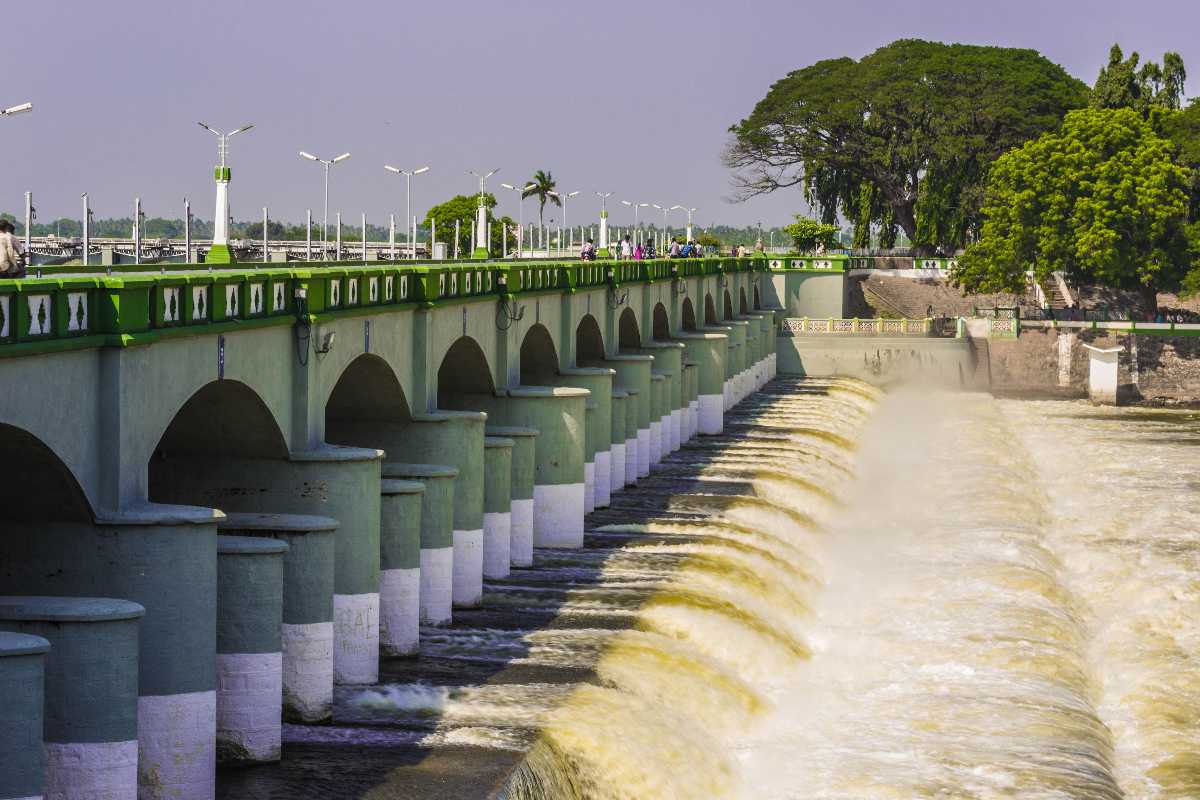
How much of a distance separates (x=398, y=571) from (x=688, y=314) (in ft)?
181

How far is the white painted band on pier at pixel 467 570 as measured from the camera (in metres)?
42.4

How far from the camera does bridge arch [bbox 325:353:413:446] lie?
42.0 m

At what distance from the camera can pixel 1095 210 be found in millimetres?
111000

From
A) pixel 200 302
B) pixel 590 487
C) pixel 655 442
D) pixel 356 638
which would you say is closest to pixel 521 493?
pixel 590 487

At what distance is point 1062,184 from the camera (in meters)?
113

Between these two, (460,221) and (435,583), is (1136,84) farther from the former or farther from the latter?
(435,583)

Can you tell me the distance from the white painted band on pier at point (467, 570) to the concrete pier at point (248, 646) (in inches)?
478

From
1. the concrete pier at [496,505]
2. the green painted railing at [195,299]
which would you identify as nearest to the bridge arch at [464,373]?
the green painted railing at [195,299]

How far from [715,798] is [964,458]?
4510 cm

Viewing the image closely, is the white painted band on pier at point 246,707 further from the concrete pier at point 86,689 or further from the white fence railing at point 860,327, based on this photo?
the white fence railing at point 860,327

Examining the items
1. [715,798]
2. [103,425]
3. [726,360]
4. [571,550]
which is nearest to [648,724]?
[715,798]

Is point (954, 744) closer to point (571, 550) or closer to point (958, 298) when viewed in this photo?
point (571, 550)

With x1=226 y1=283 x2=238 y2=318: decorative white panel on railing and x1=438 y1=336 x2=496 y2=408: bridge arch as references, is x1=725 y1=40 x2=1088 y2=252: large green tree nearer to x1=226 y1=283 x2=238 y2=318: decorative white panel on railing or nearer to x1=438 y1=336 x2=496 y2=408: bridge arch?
x1=438 y1=336 x2=496 y2=408: bridge arch

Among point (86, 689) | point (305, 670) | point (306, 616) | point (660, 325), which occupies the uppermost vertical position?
point (660, 325)
